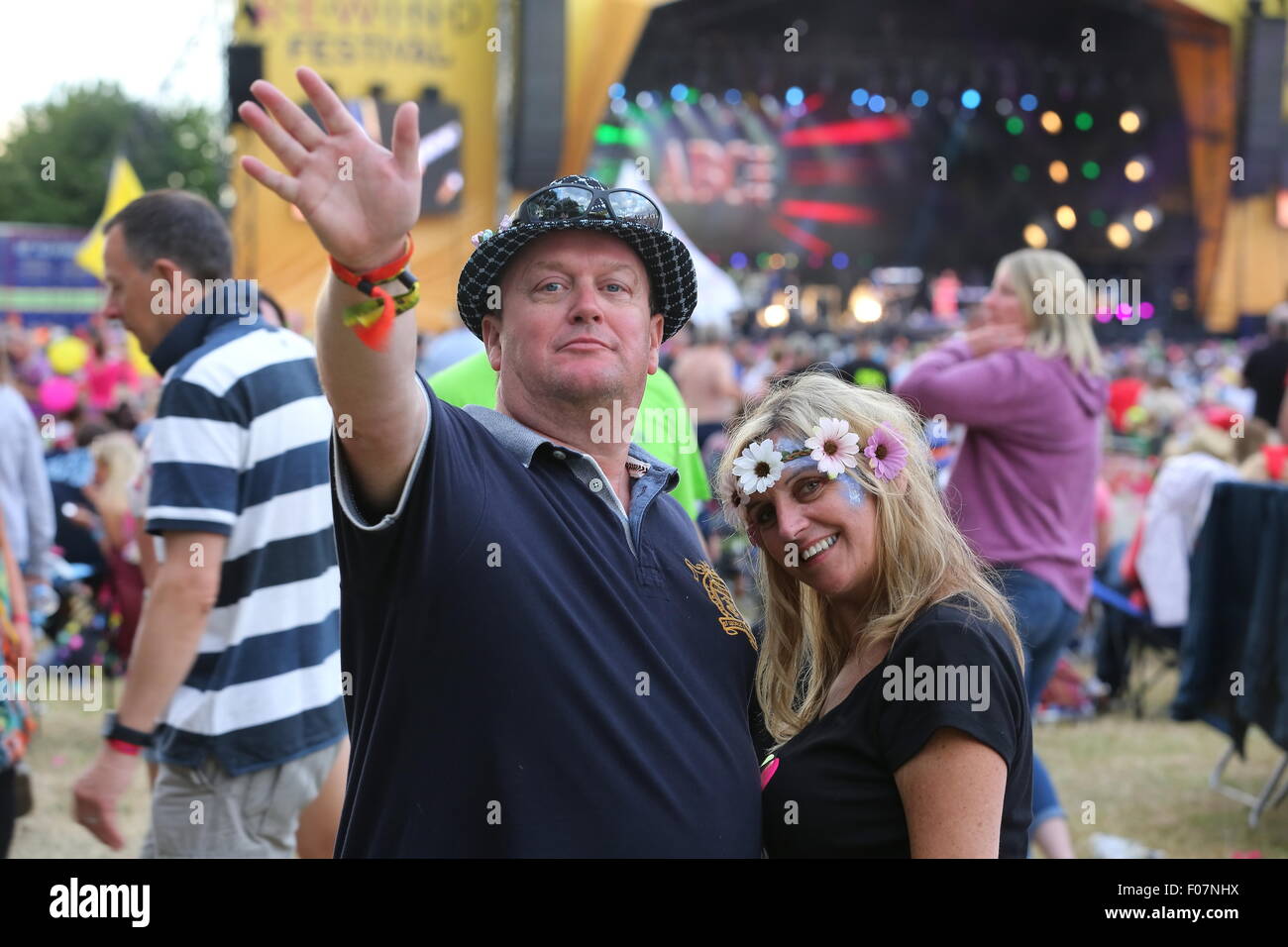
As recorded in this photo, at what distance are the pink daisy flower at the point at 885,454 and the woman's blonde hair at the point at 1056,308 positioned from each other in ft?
7.35

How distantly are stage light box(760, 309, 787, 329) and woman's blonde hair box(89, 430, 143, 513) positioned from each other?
2183 cm

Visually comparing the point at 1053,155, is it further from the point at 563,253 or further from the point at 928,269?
the point at 563,253

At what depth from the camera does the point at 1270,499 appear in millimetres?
5234

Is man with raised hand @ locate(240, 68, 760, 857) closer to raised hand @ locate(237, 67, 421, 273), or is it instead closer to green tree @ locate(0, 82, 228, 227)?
raised hand @ locate(237, 67, 421, 273)

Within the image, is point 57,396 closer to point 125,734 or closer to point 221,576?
point 221,576

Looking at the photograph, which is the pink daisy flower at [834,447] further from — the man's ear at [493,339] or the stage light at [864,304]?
the stage light at [864,304]

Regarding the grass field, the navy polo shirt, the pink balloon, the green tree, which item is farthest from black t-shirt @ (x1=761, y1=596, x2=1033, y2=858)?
the green tree

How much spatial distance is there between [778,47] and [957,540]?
736 inches

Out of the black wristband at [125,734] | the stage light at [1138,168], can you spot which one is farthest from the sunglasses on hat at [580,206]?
the stage light at [1138,168]

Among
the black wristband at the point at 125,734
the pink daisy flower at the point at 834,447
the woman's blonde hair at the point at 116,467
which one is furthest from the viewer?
the woman's blonde hair at the point at 116,467

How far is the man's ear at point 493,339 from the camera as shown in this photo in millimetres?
2105

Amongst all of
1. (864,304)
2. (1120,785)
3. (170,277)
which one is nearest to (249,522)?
(170,277)

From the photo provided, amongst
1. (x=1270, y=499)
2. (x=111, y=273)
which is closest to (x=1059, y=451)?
(x=1270, y=499)
